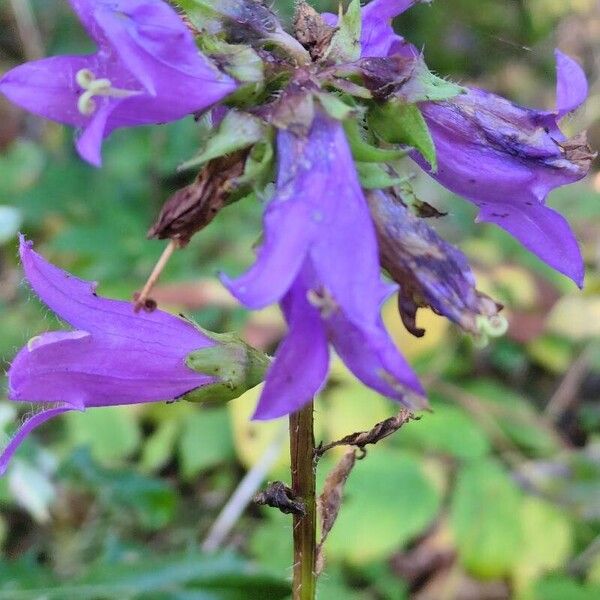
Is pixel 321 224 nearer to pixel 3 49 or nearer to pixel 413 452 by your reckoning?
pixel 413 452

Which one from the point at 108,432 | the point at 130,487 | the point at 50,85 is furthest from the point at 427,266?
the point at 108,432

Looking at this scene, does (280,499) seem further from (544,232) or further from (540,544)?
(540,544)

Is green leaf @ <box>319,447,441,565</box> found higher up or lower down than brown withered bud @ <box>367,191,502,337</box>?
lower down

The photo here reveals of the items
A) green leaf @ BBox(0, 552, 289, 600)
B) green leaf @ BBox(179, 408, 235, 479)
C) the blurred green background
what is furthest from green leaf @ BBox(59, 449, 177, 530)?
green leaf @ BBox(179, 408, 235, 479)

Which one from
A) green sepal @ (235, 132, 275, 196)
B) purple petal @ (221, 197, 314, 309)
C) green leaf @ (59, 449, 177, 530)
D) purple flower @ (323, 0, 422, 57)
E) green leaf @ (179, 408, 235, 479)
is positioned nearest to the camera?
purple petal @ (221, 197, 314, 309)

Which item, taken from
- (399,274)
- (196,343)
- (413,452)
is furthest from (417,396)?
(413,452)

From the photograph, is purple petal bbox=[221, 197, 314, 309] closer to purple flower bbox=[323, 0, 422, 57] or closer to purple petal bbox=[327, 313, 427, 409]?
purple petal bbox=[327, 313, 427, 409]
